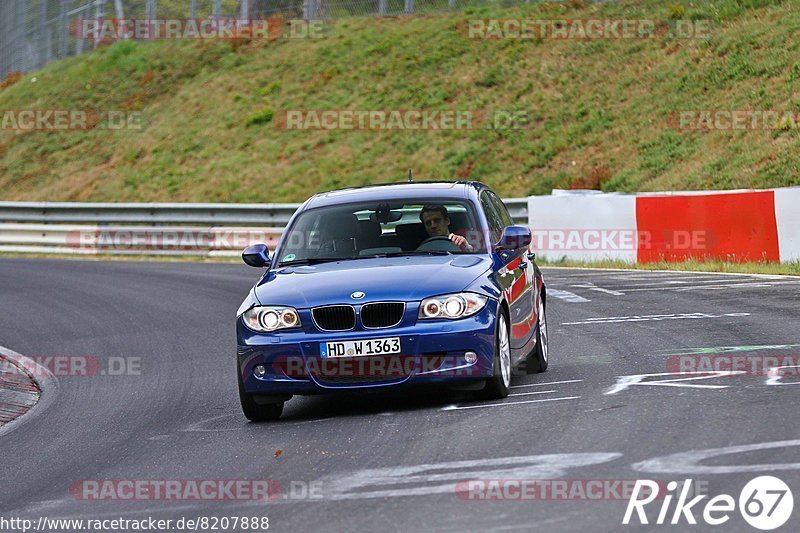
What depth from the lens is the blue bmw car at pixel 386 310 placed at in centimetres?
886

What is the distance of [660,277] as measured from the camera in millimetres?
18859

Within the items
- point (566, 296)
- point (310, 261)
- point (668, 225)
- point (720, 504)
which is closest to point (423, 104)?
point (668, 225)

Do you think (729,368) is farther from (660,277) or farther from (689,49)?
(689,49)

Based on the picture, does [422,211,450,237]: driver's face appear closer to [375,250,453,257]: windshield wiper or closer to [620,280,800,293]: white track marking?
[375,250,453,257]: windshield wiper

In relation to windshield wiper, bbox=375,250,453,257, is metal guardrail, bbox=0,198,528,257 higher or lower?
lower

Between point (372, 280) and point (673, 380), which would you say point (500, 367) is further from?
point (673, 380)

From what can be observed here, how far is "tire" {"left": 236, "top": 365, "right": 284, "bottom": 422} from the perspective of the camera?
9.27 metres

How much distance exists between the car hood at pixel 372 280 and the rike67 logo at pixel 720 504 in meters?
2.99

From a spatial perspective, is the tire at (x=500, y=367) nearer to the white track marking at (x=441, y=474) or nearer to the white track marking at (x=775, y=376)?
the white track marking at (x=775, y=376)

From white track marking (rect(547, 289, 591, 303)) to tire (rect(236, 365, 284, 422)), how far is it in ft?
24.4

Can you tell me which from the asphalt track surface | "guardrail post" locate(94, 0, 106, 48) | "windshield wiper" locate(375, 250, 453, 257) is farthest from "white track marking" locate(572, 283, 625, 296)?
"guardrail post" locate(94, 0, 106, 48)

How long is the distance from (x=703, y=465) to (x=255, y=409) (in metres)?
3.64

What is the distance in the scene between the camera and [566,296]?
16984mm

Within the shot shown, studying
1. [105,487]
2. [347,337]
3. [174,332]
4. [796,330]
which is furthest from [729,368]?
[174,332]
